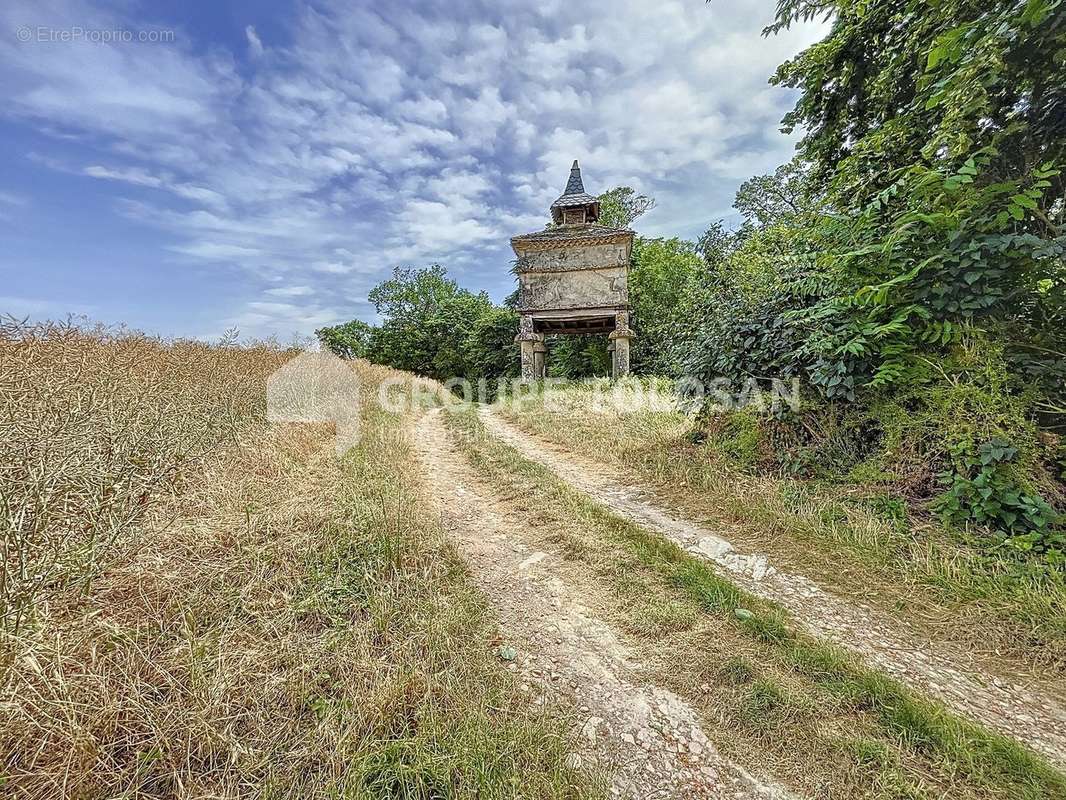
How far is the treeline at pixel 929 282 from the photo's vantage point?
3041 mm

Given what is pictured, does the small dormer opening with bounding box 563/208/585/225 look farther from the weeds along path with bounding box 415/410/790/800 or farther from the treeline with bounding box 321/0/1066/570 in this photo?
the weeds along path with bounding box 415/410/790/800

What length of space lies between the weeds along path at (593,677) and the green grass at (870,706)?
1.10 ft

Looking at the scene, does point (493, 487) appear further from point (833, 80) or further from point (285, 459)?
point (833, 80)

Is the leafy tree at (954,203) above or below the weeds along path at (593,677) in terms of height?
above

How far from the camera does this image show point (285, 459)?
4.69m

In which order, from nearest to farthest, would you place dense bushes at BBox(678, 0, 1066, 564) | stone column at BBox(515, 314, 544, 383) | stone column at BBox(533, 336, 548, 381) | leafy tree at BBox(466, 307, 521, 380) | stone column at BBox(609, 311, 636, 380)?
dense bushes at BBox(678, 0, 1066, 564) → stone column at BBox(609, 311, 636, 380) → stone column at BBox(515, 314, 544, 383) → stone column at BBox(533, 336, 548, 381) → leafy tree at BBox(466, 307, 521, 380)

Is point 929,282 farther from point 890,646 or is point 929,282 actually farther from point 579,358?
point 579,358

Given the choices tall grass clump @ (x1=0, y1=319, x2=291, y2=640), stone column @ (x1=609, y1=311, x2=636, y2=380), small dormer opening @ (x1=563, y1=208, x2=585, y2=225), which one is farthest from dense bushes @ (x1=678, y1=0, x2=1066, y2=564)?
small dormer opening @ (x1=563, y1=208, x2=585, y2=225)

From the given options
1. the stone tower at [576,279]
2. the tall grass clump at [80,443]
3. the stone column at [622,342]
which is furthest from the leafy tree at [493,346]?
the tall grass clump at [80,443]

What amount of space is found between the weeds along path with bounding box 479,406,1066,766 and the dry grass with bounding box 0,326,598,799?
1.80 m

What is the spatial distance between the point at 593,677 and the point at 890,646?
1.71m

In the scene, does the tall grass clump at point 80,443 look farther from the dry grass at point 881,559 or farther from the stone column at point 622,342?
the stone column at point 622,342

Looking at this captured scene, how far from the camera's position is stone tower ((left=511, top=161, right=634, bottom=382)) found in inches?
533

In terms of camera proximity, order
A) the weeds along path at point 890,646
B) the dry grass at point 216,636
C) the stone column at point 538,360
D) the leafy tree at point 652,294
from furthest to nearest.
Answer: the leafy tree at point 652,294, the stone column at point 538,360, the weeds along path at point 890,646, the dry grass at point 216,636
